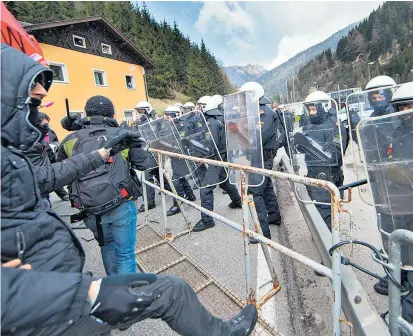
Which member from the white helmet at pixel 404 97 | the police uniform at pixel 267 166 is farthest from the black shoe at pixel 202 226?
the white helmet at pixel 404 97

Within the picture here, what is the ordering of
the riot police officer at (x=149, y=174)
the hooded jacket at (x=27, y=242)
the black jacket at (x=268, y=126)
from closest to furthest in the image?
1. the hooded jacket at (x=27, y=242)
2. the black jacket at (x=268, y=126)
3. the riot police officer at (x=149, y=174)

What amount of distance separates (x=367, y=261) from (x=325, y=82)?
348 feet

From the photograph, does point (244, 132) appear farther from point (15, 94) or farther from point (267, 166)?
point (15, 94)

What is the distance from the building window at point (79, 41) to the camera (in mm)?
19495

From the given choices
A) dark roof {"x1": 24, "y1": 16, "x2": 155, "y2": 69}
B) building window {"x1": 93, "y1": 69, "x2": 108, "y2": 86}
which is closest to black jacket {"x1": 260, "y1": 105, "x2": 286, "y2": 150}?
dark roof {"x1": 24, "y1": 16, "x2": 155, "y2": 69}

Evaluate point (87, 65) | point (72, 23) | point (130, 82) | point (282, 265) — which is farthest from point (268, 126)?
point (130, 82)

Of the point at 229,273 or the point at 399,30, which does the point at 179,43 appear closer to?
the point at 229,273

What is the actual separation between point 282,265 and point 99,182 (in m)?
2.25

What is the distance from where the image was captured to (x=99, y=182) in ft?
7.34

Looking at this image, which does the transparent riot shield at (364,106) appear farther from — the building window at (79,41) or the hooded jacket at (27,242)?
the building window at (79,41)

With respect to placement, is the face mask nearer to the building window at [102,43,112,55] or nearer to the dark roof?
the dark roof

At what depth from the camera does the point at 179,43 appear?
50469mm

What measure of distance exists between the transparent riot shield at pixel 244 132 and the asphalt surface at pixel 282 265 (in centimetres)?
97

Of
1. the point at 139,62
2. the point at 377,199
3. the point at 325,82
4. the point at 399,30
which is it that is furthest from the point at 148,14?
the point at 399,30
